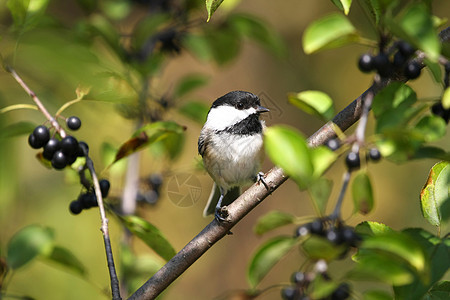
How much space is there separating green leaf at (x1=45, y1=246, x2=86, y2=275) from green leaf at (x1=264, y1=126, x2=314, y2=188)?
104 cm

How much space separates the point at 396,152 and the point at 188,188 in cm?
152

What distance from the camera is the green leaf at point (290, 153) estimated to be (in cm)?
87

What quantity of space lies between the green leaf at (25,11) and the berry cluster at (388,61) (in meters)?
0.94

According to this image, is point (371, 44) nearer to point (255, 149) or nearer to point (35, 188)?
point (255, 149)

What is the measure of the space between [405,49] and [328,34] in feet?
0.65

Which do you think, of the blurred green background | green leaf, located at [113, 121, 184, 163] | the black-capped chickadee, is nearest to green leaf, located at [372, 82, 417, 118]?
green leaf, located at [113, 121, 184, 163]

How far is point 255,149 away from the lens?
2.31 metres

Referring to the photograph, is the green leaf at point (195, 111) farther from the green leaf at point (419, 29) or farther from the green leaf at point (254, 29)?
the green leaf at point (419, 29)

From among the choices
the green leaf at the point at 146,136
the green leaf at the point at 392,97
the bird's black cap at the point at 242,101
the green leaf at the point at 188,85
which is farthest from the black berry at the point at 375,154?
A: the green leaf at the point at 188,85

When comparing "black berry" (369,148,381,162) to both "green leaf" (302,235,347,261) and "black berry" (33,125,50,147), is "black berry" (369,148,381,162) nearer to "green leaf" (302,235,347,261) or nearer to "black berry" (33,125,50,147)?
"green leaf" (302,235,347,261)

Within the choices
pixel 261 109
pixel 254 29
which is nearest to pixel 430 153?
pixel 261 109

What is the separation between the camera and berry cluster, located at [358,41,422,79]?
3.53ft

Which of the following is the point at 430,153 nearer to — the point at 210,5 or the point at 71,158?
the point at 210,5

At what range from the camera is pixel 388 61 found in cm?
108
